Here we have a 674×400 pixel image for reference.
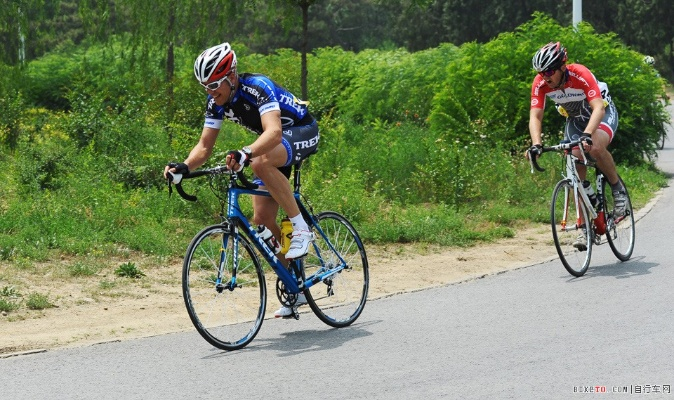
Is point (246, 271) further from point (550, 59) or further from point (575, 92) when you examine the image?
point (575, 92)

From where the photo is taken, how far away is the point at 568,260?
10.3m

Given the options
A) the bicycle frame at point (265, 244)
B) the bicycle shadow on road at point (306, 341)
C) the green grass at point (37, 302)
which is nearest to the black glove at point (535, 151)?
the bicycle frame at point (265, 244)

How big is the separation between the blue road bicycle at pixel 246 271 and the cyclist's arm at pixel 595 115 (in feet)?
9.46

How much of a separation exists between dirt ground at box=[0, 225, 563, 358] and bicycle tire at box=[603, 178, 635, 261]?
779 mm

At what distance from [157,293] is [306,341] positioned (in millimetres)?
2307

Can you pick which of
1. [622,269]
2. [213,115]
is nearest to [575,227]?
[622,269]

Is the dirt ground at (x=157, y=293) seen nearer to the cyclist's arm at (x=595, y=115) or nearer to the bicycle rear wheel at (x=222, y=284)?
the bicycle rear wheel at (x=222, y=284)

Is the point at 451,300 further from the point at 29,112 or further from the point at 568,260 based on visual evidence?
the point at 29,112

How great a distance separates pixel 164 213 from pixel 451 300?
4.49 metres

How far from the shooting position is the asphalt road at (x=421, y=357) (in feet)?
20.9

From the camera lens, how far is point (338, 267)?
843 cm

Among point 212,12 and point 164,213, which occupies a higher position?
point 212,12

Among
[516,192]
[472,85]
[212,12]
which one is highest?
[212,12]

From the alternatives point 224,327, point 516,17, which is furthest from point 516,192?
point 516,17
